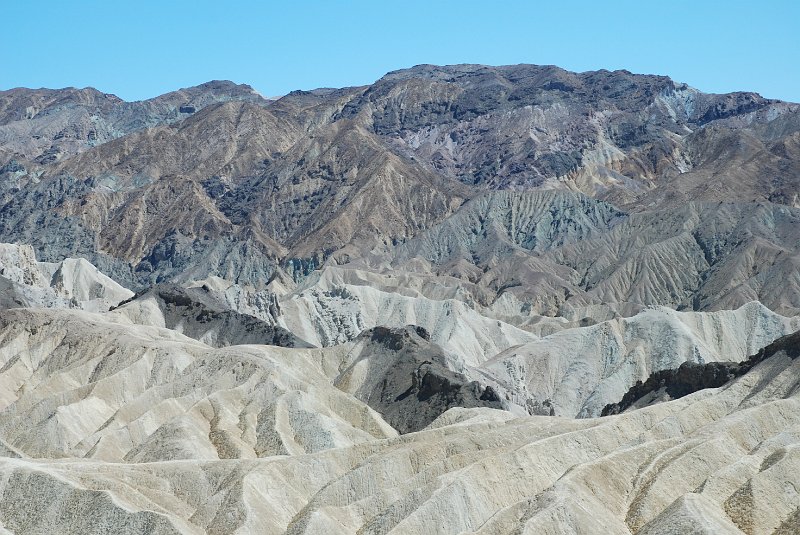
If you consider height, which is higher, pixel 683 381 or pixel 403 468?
pixel 403 468

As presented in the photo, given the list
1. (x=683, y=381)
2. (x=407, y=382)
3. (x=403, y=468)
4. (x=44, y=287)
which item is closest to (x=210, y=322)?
(x=44, y=287)

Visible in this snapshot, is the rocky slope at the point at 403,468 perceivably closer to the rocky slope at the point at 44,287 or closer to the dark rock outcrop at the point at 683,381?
the dark rock outcrop at the point at 683,381

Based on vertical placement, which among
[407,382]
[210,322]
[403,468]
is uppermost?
[210,322]

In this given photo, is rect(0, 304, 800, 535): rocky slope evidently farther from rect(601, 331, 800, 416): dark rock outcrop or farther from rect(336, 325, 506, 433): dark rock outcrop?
rect(601, 331, 800, 416): dark rock outcrop

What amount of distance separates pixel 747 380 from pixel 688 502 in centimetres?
3127

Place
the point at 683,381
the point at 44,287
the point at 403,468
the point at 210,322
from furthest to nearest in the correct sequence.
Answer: the point at 44,287 → the point at 210,322 → the point at 683,381 → the point at 403,468

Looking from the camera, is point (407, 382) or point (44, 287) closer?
point (407, 382)

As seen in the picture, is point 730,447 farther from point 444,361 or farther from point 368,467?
point 444,361

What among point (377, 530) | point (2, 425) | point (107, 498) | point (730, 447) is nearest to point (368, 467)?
point (377, 530)

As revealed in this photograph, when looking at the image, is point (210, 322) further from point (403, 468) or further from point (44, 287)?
point (403, 468)

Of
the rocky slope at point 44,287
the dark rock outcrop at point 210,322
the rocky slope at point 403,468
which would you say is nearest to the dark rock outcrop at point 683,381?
the rocky slope at point 403,468

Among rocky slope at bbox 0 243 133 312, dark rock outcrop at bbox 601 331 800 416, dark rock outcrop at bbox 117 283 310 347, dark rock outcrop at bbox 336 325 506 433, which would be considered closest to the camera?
dark rock outcrop at bbox 601 331 800 416

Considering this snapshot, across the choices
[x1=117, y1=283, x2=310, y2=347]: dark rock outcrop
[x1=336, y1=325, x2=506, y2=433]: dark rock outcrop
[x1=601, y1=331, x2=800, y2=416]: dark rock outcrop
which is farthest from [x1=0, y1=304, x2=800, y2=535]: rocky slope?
[x1=117, y1=283, x2=310, y2=347]: dark rock outcrop

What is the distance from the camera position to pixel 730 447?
228ft
